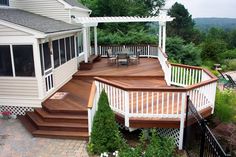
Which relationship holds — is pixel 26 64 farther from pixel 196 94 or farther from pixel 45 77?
pixel 196 94

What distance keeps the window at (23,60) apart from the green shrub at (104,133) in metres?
3.15

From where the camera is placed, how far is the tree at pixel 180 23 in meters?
46.0

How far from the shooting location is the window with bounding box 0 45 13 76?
8.19 metres

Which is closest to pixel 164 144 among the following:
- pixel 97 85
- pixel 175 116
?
pixel 175 116

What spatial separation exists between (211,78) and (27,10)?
9.60m

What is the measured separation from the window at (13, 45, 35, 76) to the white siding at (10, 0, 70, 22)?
16.4 ft

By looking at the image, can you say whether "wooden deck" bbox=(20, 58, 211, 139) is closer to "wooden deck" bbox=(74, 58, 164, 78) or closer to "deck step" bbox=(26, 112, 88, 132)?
"deck step" bbox=(26, 112, 88, 132)

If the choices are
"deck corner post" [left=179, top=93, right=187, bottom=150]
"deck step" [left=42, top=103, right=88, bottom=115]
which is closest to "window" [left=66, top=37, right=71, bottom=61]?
"deck step" [left=42, top=103, right=88, bottom=115]

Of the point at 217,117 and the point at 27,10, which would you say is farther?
the point at 27,10

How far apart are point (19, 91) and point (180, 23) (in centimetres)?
4253

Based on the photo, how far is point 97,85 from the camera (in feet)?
26.0

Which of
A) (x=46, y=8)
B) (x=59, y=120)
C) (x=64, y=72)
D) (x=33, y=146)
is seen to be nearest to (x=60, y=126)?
(x=59, y=120)

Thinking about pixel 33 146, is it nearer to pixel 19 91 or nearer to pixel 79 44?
pixel 19 91

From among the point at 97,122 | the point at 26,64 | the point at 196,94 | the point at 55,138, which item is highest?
the point at 26,64
